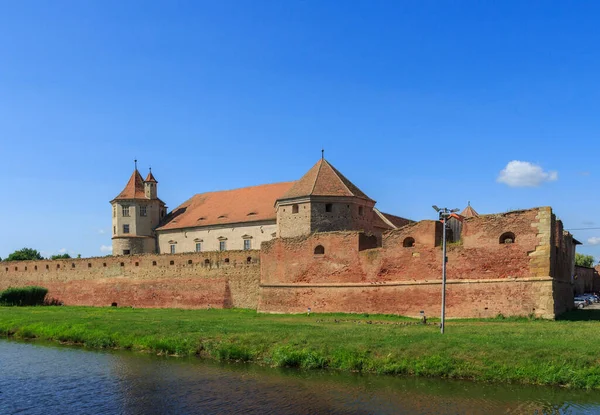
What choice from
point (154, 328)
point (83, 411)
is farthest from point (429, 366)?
point (154, 328)

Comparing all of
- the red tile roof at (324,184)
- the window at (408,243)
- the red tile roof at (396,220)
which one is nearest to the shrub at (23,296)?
the red tile roof at (324,184)

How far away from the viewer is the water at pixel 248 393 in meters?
12.5

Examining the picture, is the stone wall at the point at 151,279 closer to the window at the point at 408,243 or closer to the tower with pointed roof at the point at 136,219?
the tower with pointed roof at the point at 136,219

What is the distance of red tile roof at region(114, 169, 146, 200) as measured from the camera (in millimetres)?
48844

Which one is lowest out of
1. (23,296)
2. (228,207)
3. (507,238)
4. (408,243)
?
(23,296)

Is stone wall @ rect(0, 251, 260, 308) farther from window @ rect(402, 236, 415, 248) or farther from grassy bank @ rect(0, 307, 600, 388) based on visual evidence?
window @ rect(402, 236, 415, 248)

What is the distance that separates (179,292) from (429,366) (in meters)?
23.2

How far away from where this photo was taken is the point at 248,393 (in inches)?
545

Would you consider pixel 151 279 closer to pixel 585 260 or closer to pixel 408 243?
pixel 408 243

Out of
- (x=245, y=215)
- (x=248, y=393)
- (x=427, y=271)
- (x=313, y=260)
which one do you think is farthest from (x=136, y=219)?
(x=248, y=393)

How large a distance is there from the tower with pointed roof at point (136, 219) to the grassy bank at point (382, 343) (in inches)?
887

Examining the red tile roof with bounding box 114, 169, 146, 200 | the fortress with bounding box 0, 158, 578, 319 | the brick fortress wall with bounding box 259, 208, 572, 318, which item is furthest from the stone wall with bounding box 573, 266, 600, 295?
the red tile roof with bounding box 114, 169, 146, 200

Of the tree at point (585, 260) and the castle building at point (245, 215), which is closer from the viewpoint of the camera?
the castle building at point (245, 215)

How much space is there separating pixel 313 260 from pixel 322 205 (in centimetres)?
579
